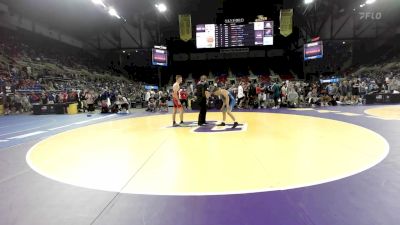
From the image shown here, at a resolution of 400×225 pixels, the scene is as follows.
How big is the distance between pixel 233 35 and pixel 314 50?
7.20 metres

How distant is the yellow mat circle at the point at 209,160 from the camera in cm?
320

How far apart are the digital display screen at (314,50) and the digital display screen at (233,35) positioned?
4.14 meters

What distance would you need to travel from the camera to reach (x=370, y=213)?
7.57 feet

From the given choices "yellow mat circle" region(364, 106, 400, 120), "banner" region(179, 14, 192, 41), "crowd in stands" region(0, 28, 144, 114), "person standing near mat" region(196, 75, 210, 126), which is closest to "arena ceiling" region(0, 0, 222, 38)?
"crowd in stands" region(0, 28, 144, 114)

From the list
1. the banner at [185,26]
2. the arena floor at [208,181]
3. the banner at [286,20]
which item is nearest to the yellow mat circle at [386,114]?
the arena floor at [208,181]

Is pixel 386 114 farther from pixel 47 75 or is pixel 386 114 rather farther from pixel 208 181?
pixel 47 75

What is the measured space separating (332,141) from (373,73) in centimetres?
2647

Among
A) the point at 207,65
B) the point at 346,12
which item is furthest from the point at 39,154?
the point at 207,65

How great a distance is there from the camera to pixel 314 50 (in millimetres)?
23844

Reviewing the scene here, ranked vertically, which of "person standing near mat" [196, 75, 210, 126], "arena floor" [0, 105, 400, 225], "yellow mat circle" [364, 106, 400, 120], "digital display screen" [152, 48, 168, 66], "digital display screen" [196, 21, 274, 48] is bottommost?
"arena floor" [0, 105, 400, 225]

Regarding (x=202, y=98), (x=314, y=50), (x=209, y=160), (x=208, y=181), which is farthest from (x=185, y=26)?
(x=208, y=181)

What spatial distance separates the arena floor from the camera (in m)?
2.39

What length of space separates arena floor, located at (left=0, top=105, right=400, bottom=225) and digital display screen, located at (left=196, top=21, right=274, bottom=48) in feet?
57.6

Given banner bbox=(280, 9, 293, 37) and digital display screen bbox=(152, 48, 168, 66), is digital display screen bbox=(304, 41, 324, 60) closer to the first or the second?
banner bbox=(280, 9, 293, 37)
